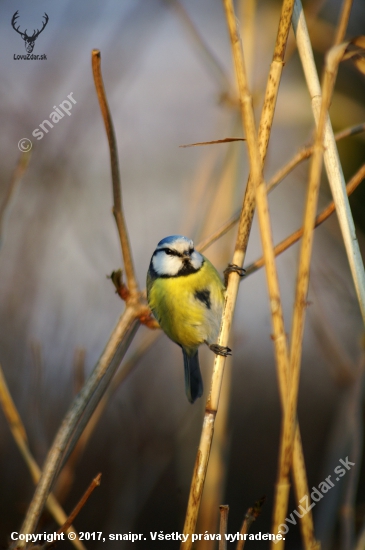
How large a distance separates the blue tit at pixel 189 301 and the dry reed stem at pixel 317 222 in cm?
40

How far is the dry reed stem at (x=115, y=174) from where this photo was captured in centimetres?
101

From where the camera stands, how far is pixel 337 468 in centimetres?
151

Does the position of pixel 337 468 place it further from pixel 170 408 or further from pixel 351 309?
pixel 170 408

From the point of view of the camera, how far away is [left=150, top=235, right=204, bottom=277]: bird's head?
1.66 meters

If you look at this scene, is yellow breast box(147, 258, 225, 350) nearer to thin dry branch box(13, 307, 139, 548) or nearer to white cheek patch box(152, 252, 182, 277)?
white cheek patch box(152, 252, 182, 277)

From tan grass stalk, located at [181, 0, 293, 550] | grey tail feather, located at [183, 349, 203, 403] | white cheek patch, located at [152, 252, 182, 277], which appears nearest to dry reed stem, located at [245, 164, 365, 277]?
tan grass stalk, located at [181, 0, 293, 550]

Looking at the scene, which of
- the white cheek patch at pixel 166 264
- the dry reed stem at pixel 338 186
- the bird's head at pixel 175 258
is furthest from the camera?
the white cheek patch at pixel 166 264

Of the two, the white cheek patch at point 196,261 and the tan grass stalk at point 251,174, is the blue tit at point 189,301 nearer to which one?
the white cheek patch at point 196,261

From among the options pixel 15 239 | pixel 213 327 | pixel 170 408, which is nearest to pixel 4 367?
pixel 15 239

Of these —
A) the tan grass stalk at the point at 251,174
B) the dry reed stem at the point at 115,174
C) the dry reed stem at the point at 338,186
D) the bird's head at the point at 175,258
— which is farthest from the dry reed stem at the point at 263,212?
the bird's head at the point at 175,258

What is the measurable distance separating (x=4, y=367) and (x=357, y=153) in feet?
6.42

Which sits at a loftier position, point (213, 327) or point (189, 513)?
point (213, 327)

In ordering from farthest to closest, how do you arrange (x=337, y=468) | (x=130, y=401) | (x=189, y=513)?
(x=130, y=401)
(x=337, y=468)
(x=189, y=513)

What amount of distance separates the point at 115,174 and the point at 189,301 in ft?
2.37
